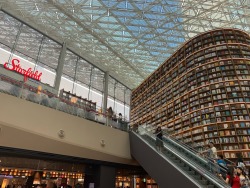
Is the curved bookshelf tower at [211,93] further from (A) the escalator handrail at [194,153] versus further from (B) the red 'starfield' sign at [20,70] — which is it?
(B) the red 'starfield' sign at [20,70]

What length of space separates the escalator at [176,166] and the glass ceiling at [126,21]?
31.7ft

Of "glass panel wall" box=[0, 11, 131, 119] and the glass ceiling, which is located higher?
the glass ceiling

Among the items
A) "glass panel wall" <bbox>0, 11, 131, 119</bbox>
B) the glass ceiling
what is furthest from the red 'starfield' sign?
the glass ceiling

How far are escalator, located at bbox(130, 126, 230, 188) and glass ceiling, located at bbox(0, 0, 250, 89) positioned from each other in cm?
967

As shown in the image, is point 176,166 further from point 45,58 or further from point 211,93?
point 45,58

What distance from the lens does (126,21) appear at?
15227 mm

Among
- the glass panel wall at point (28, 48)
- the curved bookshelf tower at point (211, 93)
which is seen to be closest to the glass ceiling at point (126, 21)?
the glass panel wall at point (28, 48)

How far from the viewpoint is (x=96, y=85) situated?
65.4ft

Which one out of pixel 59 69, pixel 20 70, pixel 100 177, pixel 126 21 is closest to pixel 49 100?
pixel 100 177

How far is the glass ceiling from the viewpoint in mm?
13609

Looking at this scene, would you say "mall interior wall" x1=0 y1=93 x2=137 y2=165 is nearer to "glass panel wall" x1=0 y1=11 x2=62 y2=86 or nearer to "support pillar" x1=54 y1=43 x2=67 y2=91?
"support pillar" x1=54 y1=43 x2=67 y2=91

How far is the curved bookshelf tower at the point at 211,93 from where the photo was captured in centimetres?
856

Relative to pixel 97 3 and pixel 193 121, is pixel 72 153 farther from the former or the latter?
pixel 97 3

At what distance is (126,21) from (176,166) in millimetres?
12384
